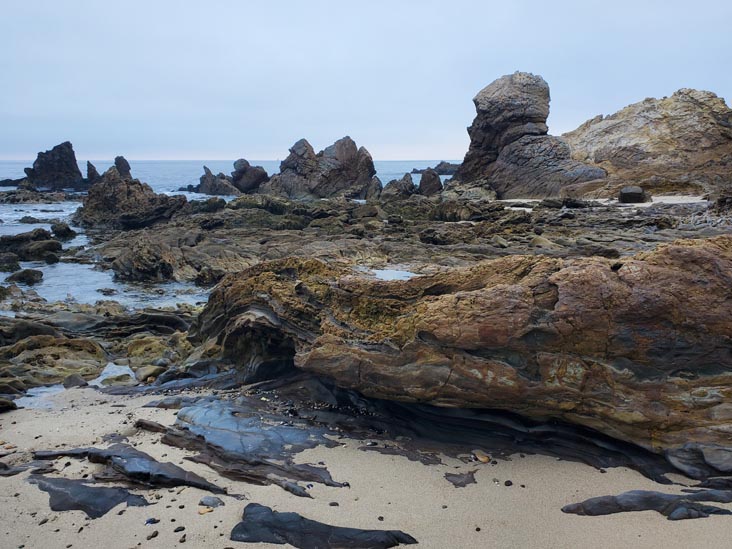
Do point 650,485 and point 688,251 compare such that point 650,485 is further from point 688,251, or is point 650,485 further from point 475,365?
point 688,251

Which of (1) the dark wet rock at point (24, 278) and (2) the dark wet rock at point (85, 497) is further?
(1) the dark wet rock at point (24, 278)

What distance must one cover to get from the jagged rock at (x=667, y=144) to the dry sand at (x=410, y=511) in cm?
3187

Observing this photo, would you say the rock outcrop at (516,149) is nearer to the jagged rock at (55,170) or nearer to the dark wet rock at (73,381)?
the dark wet rock at (73,381)

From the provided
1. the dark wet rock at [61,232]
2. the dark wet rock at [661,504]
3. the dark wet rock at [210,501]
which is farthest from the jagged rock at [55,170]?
the dark wet rock at [661,504]

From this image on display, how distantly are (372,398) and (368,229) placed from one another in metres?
19.6

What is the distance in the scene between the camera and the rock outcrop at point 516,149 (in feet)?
120

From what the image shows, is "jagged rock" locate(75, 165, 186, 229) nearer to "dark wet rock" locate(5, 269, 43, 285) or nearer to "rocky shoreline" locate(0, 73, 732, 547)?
"dark wet rock" locate(5, 269, 43, 285)

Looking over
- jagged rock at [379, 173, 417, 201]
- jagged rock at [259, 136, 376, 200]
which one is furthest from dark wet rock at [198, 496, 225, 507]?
jagged rock at [259, 136, 376, 200]

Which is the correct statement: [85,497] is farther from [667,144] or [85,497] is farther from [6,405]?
[667,144]

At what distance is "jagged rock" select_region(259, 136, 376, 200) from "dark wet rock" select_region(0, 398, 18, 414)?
44.3 m

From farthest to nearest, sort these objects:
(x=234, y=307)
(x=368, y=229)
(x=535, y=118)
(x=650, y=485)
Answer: (x=535, y=118), (x=368, y=229), (x=234, y=307), (x=650, y=485)

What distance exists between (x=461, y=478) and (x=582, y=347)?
57.8 inches

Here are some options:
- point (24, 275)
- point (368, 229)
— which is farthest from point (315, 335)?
point (368, 229)

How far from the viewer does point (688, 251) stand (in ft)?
14.9
